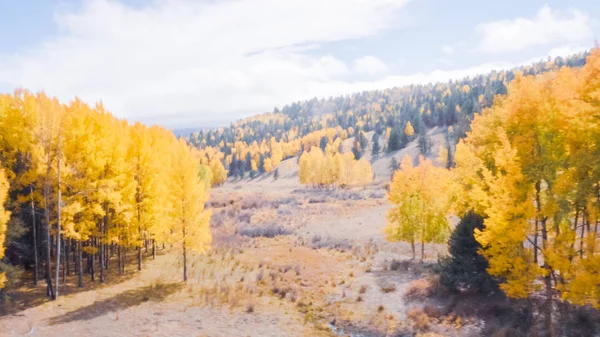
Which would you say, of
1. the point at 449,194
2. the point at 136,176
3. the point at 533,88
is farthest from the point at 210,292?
the point at 533,88

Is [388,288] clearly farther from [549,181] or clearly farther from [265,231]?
[265,231]

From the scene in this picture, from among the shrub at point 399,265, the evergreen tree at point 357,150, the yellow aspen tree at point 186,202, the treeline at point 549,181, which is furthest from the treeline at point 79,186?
the evergreen tree at point 357,150

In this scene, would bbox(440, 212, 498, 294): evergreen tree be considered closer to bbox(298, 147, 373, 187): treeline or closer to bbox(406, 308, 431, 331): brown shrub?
bbox(406, 308, 431, 331): brown shrub

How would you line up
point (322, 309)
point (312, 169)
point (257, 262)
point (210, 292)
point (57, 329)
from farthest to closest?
point (312, 169)
point (257, 262)
point (210, 292)
point (322, 309)
point (57, 329)

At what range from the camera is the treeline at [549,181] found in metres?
12.9

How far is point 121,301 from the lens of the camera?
70.4ft

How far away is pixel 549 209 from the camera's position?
14.3m

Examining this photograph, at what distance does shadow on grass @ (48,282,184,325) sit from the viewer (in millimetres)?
18656

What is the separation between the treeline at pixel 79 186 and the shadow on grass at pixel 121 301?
2149mm

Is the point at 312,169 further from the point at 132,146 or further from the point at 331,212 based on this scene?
the point at 132,146

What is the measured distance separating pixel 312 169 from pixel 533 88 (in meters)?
97.1

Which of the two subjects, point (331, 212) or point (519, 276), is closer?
point (519, 276)

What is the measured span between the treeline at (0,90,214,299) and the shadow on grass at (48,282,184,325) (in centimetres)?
215

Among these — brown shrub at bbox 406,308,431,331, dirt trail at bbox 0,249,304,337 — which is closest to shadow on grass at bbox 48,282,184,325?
dirt trail at bbox 0,249,304,337
